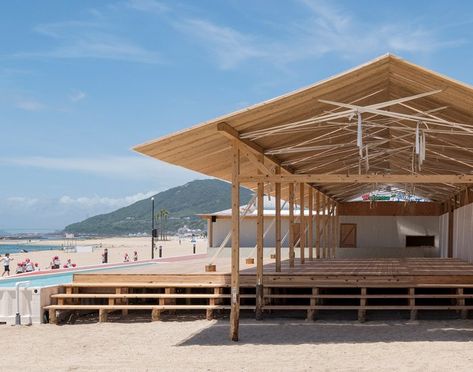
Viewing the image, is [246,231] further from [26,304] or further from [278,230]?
[26,304]

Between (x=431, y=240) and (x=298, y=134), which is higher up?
(x=298, y=134)

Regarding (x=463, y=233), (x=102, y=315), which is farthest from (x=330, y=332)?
(x=463, y=233)

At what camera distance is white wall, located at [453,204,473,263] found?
63.2ft

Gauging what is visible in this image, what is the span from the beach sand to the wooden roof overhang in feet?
8.44

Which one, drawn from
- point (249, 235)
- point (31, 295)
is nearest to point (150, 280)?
point (31, 295)

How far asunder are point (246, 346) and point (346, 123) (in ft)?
13.5

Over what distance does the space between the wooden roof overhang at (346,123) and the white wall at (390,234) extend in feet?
46.1

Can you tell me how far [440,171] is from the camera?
17.9 metres

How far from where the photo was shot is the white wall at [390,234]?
93.4 feet

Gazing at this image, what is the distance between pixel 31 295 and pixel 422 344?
7.28m

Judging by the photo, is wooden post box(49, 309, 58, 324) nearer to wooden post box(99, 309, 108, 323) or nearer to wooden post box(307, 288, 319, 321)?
wooden post box(99, 309, 108, 323)

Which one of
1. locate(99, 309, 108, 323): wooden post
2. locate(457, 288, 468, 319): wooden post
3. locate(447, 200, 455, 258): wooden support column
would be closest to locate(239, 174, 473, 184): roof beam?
locate(457, 288, 468, 319): wooden post

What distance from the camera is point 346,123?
11688 millimetres

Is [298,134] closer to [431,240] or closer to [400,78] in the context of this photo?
[400,78]
